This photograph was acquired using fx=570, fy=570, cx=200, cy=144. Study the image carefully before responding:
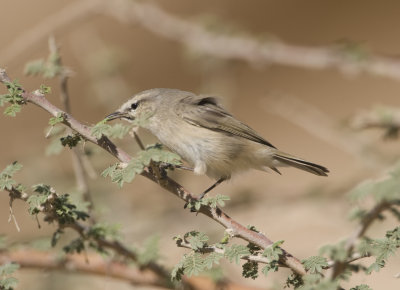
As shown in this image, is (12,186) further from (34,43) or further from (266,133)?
(266,133)

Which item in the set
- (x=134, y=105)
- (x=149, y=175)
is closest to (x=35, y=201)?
(x=149, y=175)

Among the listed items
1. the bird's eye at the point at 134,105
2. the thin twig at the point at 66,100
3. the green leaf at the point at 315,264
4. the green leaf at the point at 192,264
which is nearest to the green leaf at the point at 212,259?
the green leaf at the point at 192,264

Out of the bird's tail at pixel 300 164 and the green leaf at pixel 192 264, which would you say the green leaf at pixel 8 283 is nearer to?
the green leaf at pixel 192 264

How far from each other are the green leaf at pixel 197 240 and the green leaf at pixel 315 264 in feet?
1.03

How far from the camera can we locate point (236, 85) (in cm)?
713

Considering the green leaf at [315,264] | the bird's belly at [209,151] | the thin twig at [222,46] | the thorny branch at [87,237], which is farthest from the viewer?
the thin twig at [222,46]

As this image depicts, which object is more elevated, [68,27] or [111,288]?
[68,27]

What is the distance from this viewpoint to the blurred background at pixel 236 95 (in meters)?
3.62

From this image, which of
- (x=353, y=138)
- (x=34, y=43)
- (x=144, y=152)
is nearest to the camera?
(x=144, y=152)

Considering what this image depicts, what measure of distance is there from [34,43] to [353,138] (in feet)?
7.01

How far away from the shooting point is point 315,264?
1.61m

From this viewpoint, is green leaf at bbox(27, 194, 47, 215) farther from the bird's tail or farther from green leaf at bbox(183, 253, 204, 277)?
the bird's tail

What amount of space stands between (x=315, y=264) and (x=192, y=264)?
363 mm

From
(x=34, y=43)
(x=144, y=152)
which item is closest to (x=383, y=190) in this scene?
(x=144, y=152)
